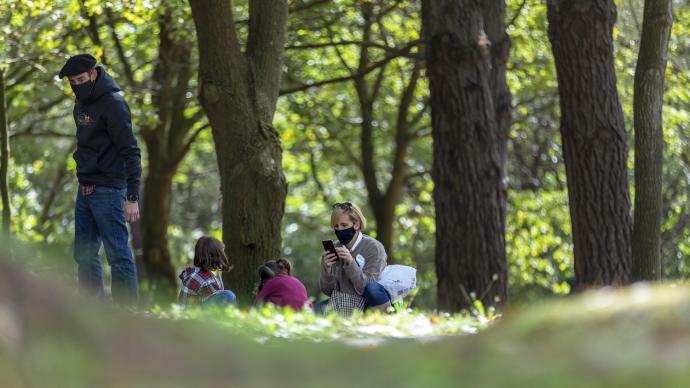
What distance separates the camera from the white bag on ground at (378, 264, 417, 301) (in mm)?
9617

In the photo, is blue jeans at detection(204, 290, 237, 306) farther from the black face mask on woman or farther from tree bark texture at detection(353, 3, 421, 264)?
tree bark texture at detection(353, 3, 421, 264)

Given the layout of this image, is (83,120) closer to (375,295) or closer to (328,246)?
(328,246)

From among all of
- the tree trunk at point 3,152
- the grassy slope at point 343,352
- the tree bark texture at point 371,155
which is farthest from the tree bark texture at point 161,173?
the grassy slope at point 343,352

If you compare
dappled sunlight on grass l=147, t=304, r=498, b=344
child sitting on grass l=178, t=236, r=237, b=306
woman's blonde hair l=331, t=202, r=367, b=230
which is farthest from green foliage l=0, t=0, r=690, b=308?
dappled sunlight on grass l=147, t=304, r=498, b=344

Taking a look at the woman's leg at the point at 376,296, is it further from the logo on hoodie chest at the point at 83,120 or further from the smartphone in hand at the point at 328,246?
the logo on hoodie chest at the point at 83,120

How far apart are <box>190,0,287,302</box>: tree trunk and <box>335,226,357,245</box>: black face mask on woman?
1.46 metres

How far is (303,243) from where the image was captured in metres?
31.5

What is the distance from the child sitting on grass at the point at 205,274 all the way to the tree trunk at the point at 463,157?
3.93 meters

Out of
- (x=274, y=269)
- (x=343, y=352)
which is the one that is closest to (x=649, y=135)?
(x=274, y=269)

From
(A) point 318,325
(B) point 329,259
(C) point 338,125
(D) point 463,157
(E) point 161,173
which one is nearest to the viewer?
(A) point 318,325

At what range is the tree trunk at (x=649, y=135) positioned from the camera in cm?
1158

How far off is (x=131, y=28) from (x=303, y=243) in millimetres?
10366

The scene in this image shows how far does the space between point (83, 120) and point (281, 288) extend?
203cm

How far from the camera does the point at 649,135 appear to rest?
11.7 metres
